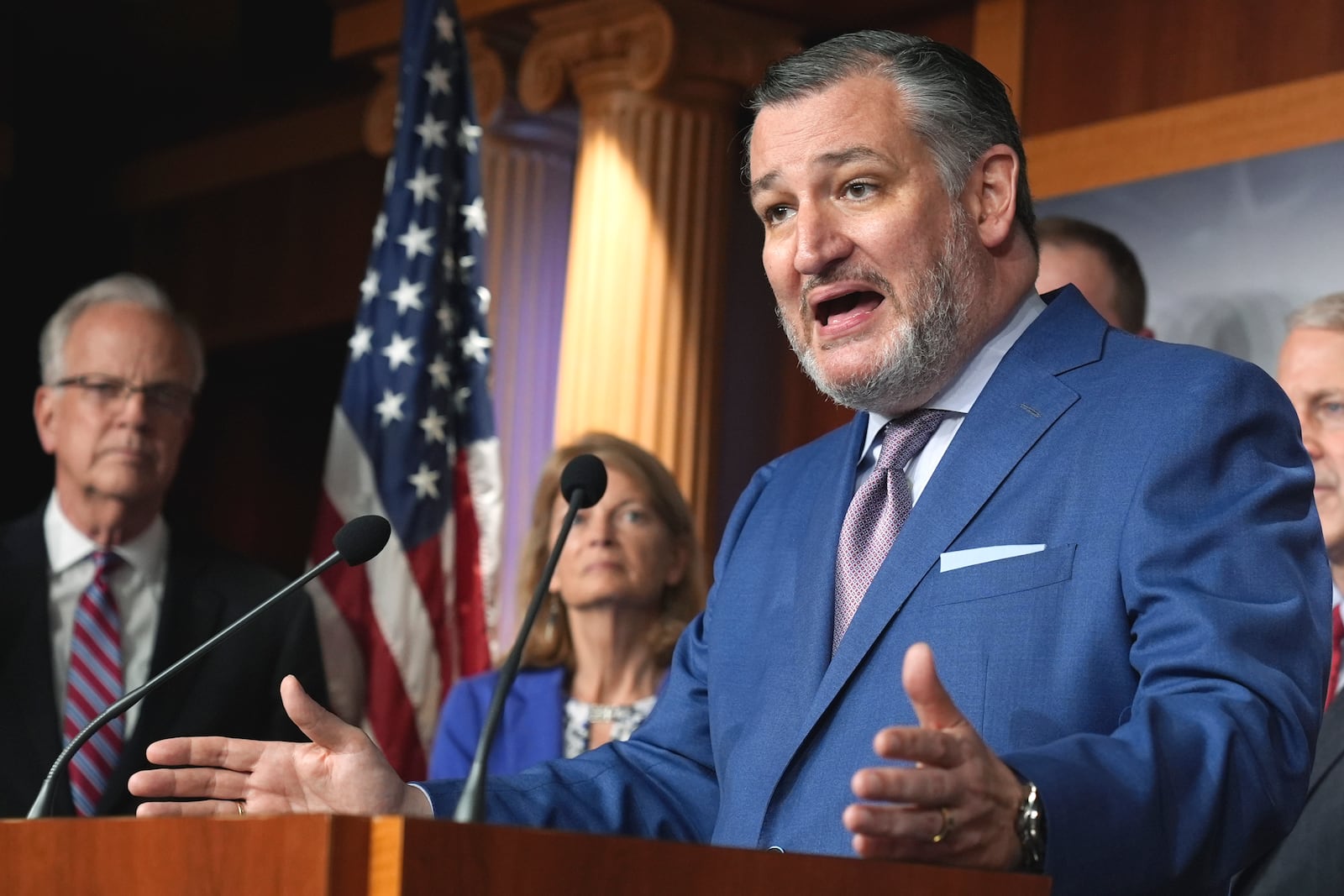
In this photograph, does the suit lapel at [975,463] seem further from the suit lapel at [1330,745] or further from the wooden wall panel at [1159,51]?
the wooden wall panel at [1159,51]

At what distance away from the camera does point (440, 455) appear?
5098 millimetres

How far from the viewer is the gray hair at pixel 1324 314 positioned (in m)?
4.03

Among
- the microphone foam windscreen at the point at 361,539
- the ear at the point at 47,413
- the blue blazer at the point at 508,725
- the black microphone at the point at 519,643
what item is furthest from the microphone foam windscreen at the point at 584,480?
the ear at the point at 47,413

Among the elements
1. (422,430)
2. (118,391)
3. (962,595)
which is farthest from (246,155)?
(962,595)

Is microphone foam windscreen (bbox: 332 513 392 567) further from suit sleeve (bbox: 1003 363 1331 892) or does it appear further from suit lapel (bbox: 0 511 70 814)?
suit lapel (bbox: 0 511 70 814)

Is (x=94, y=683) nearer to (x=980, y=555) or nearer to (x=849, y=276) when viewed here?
(x=849, y=276)

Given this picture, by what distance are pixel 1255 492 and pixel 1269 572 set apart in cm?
10

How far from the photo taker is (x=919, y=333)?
90.3 inches

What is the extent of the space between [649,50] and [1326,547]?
278 cm

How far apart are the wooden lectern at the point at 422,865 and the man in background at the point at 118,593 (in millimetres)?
2519

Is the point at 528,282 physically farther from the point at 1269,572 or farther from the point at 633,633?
the point at 1269,572

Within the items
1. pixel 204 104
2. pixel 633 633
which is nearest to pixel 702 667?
pixel 633 633

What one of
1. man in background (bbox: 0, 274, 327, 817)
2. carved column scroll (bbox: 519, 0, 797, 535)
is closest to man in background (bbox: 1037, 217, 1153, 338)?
Result: carved column scroll (bbox: 519, 0, 797, 535)

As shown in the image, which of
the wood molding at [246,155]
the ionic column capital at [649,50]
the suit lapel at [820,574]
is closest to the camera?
the suit lapel at [820,574]
